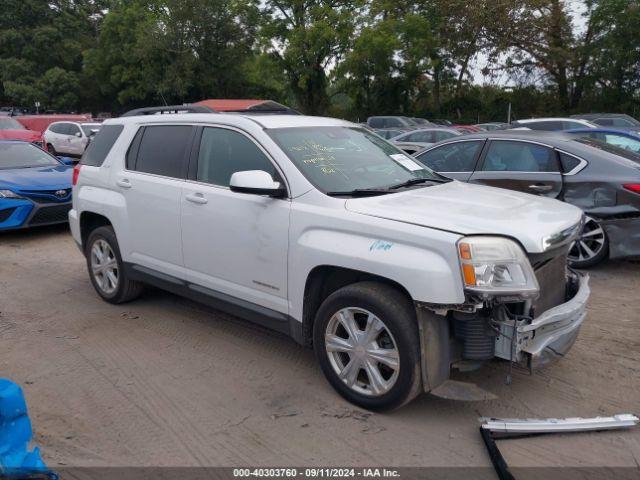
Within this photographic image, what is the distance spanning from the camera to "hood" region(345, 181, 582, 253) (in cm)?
345

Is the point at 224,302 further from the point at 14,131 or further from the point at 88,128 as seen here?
the point at 88,128

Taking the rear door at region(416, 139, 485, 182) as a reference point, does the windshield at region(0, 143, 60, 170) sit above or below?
below

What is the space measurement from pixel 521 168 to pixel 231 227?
4.00 metres

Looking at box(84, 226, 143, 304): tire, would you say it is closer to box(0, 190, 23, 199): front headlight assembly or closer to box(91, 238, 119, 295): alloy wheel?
box(91, 238, 119, 295): alloy wheel

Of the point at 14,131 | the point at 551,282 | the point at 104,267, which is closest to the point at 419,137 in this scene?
the point at 14,131

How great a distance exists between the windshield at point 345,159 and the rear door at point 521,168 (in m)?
2.32

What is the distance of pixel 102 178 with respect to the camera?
19.1 feet

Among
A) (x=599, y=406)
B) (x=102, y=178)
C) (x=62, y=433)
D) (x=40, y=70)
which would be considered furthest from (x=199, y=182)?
(x=40, y=70)

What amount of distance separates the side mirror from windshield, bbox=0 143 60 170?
23.2ft

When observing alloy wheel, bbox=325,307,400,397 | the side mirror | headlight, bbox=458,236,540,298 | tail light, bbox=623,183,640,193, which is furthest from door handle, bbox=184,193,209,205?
tail light, bbox=623,183,640,193

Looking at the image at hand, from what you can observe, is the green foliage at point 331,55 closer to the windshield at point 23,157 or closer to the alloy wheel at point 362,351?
the windshield at point 23,157

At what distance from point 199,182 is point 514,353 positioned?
2.68m

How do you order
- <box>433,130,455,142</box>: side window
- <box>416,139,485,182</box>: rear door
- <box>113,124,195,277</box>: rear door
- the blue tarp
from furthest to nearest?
<box>433,130,455,142</box>: side window
<box>416,139,485,182</box>: rear door
<box>113,124,195,277</box>: rear door
the blue tarp

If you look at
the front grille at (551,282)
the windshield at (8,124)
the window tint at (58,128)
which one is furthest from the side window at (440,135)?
the front grille at (551,282)
